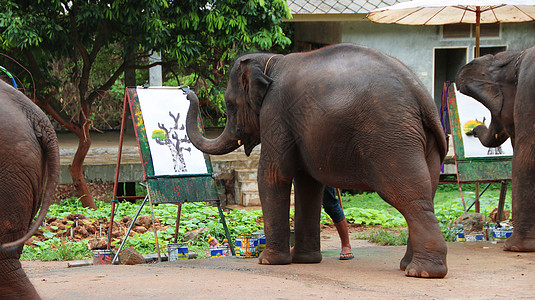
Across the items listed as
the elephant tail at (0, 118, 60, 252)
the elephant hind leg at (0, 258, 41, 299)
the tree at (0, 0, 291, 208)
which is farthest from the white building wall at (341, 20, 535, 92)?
the elephant hind leg at (0, 258, 41, 299)

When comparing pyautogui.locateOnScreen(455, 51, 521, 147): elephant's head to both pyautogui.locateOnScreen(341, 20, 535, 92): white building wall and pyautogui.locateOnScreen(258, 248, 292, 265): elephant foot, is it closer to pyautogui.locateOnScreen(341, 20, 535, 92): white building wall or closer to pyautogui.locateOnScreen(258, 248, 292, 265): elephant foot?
pyautogui.locateOnScreen(258, 248, 292, 265): elephant foot

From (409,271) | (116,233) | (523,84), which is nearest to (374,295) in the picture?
(409,271)

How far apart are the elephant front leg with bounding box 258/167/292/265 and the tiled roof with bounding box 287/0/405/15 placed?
7.97m

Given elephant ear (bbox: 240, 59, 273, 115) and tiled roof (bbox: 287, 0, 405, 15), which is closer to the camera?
elephant ear (bbox: 240, 59, 273, 115)

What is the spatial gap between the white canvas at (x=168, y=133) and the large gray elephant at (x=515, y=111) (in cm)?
297

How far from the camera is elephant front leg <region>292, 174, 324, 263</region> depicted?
6598 millimetres

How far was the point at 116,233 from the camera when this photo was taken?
9.29 meters

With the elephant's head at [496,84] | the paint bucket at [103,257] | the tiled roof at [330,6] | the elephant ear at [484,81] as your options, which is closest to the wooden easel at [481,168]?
the elephant's head at [496,84]

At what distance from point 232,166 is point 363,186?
807 centimetres

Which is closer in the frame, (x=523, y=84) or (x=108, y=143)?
(x=523, y=84)

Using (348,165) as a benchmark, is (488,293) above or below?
below

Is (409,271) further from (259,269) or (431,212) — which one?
(259,269)

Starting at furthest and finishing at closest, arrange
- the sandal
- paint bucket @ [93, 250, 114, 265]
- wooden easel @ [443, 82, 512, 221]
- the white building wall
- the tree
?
the white building wall, the tree, wooden easel @ [443, 82, 512, 221], paint bucket @ [93, 250, 114, 265], the sandal

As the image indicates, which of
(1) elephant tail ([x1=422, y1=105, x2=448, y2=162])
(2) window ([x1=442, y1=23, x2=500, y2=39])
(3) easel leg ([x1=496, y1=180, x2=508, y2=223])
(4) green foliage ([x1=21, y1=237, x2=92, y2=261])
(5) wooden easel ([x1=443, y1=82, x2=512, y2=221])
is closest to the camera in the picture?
(1) elephant tail ([x1=422, y1=105, x2=448, y2=162])
